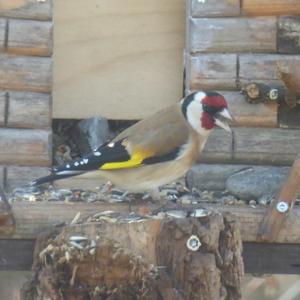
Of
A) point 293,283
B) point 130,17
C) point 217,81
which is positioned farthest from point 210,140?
point 293,283

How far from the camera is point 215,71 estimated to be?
492cm

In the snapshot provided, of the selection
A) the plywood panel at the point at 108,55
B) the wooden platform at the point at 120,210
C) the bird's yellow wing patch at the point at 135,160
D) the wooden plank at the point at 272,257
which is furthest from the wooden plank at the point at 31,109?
the wooden plank at the point at 272,257

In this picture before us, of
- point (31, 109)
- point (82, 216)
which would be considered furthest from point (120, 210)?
point (31, 109)

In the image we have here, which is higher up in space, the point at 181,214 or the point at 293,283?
the point at 181,214

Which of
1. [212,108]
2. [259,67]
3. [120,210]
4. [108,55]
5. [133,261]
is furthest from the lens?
[108,55]

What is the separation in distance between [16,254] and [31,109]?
0.71 metres

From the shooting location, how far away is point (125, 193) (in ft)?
15.1

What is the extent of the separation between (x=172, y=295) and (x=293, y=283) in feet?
5.24

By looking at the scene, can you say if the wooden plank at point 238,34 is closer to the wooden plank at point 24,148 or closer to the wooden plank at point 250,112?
the wooden plank at point 250,112

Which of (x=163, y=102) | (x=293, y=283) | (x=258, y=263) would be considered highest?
(x=163, y=102)

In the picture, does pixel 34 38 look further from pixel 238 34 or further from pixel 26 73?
pixel 238 34

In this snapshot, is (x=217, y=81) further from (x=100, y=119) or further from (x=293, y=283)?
(x=293, y=283)

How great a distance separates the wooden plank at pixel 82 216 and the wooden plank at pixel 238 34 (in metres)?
0.71

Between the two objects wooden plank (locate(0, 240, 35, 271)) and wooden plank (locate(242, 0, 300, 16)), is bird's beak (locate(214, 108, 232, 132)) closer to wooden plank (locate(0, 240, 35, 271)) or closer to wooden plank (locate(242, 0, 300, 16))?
wooden plank (locate(242, 0, 300, 16))
